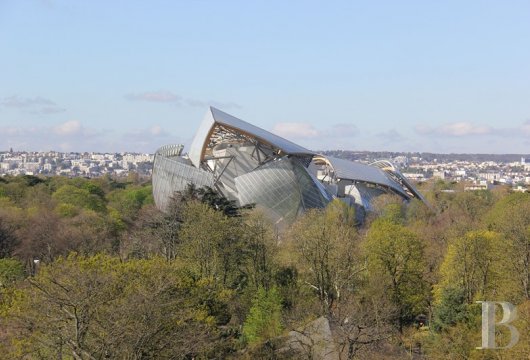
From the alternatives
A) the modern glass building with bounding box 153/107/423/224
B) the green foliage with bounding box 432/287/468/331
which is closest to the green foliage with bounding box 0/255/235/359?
the green foliage with bounding box 432/287/468/331

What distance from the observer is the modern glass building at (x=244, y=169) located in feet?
222

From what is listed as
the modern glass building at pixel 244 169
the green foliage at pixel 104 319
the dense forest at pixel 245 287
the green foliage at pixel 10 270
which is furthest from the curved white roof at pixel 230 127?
the green foliage at pixel 104 319

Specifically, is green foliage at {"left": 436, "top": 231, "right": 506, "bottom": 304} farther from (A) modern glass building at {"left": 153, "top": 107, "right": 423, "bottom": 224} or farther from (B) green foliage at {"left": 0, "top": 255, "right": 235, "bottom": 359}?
(A) modern glass building at {"left": 153, "top": 107, "right": 423, "bottom": 224}

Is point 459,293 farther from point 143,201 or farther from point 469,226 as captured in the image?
point 143,201

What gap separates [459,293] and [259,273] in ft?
33.4

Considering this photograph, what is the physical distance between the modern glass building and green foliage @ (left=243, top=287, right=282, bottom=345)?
33.1 m

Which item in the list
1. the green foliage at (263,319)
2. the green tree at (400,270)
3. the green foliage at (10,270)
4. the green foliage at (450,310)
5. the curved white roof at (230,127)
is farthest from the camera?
the curved white roof at (230,127)

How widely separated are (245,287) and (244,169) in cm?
3429

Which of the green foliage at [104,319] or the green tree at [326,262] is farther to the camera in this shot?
the green tree at [326,262]

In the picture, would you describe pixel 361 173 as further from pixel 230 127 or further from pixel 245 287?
pixel 245 287

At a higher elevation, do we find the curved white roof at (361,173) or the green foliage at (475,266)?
the curved white roof at (361,173)

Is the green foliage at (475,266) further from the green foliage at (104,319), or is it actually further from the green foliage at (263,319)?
the green foliage at (104,319)

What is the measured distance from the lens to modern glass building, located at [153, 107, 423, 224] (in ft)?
222

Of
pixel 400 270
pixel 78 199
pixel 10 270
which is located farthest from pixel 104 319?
pixel 78 199
